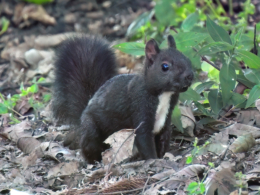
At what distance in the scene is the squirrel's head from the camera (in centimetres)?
395

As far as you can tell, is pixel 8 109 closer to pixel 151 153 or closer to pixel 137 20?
pixel 151 153

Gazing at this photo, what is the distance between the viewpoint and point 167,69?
13.3ft

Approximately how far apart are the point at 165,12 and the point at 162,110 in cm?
358

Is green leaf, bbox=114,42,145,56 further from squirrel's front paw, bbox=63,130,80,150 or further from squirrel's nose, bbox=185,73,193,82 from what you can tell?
squirrel's front paw, bbox=63,130,80,150

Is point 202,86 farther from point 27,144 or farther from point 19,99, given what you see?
point 19,99

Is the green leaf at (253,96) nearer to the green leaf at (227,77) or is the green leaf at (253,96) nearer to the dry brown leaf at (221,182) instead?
the green leaf at (227,77)

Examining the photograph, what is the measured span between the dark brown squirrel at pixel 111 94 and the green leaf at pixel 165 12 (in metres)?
2.58

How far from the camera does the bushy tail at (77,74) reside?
490 cm

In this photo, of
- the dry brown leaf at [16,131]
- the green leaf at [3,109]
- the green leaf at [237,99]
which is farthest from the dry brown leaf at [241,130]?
the green leaf at [3,109]

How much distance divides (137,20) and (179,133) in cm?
354

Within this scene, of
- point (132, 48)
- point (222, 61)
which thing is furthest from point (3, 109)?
point (222, 61)

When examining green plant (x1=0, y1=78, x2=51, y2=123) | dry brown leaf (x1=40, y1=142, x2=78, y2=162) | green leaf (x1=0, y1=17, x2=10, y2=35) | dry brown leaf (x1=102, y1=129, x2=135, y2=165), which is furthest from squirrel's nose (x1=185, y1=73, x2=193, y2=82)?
green leaf (x1=0, y1=17, x2=10, y2=35)

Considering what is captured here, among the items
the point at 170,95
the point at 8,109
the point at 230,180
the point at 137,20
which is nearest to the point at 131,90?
the point at 170,95

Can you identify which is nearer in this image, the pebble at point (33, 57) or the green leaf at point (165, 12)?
the green leaf at point (165, 12)
